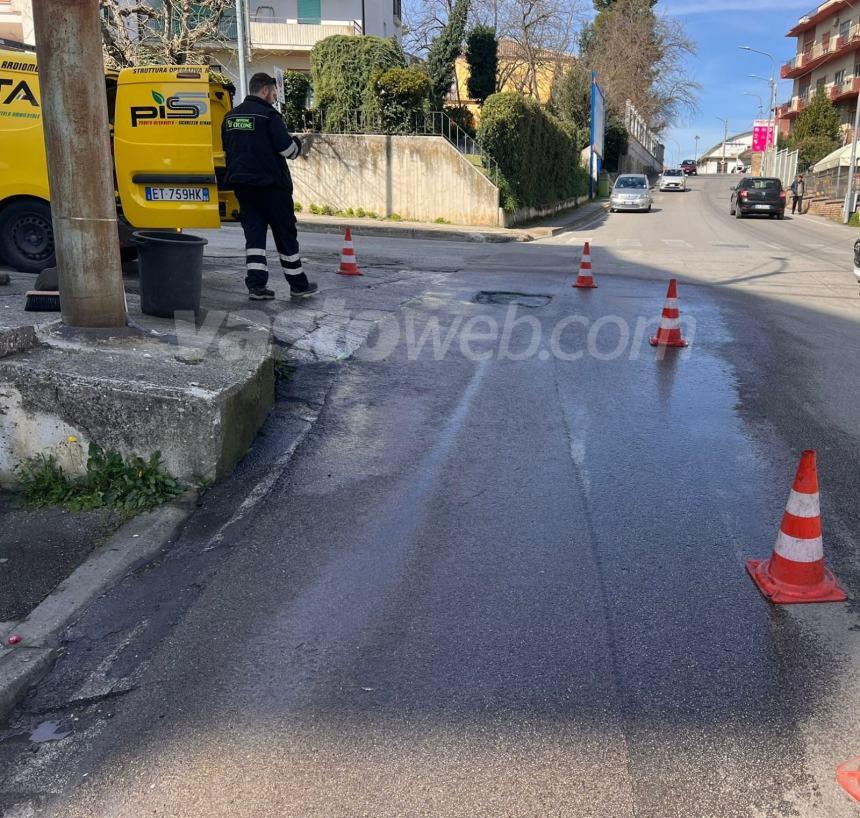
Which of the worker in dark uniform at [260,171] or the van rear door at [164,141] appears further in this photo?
the van rear door at [164,141]

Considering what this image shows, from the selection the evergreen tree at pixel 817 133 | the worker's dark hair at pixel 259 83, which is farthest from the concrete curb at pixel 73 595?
the evergreen tree at pixel 817 133

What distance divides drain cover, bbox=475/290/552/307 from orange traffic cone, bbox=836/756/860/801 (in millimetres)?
8459

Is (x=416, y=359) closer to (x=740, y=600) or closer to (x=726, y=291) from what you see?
(x=740, y=600)

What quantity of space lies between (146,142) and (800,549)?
23.1ft

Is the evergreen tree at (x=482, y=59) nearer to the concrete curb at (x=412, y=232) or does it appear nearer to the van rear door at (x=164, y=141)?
the concrete curb at (x=412, y=232)

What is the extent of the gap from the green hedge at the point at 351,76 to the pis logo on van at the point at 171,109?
17.7m

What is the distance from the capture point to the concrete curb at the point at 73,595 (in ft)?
10.3

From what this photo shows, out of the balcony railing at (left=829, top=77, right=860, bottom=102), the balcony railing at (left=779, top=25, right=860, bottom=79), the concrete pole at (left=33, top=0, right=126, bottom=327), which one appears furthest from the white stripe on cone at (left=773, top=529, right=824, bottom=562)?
the balcony railing at (left=779, top=25, right=860, bottom=79)

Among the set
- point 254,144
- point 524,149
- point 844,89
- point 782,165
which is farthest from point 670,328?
point 844,89

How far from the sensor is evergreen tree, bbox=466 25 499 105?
3569cm

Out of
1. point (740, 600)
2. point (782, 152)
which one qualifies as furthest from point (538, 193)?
point (782, 152)

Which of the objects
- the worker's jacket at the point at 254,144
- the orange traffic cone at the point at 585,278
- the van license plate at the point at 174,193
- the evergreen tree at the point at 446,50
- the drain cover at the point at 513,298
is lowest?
the drain cover at the point at 513,298

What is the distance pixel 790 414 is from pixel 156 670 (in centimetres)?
514

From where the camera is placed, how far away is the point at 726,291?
12.7 meters
